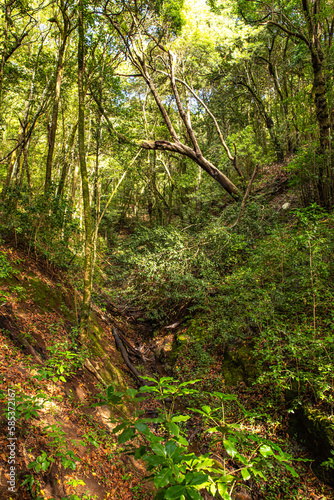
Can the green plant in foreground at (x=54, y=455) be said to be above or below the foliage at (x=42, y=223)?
below

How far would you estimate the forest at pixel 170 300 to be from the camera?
230cm

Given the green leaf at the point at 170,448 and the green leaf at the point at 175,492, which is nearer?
the green leaf at the point at 175,492

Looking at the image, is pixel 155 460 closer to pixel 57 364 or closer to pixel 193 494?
pixel 193 494

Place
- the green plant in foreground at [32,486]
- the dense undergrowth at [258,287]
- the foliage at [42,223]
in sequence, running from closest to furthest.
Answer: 1. the green plant in foreground at [32,486]
2. the dense undergrowth at [258,287]
3. the foliage at [42,223]

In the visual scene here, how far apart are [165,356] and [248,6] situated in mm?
13893

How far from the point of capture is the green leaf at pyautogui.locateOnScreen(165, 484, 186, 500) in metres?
0.92

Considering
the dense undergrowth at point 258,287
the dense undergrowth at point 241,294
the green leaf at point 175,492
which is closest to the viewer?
the green leaf at point 175,492

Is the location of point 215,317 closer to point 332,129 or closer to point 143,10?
point 332,129

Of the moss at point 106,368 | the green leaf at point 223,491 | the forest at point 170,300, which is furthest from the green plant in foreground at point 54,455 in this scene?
the moss at point 106,368

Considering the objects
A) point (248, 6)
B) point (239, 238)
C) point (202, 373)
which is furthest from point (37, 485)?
point (248, 6)

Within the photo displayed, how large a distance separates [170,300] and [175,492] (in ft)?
31.0

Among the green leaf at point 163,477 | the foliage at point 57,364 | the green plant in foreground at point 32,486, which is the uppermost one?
the green leaf at point 163,477

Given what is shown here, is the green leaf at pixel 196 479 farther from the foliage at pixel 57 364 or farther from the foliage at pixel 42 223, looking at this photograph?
the foliage at pixel 42 223

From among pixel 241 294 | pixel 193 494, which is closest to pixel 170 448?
pixel 193 494
